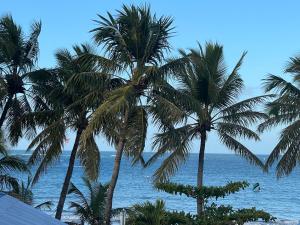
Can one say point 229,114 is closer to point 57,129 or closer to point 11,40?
point 57,129

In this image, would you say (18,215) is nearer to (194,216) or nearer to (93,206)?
(194,216)

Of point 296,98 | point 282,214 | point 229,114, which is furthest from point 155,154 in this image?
point 282,214

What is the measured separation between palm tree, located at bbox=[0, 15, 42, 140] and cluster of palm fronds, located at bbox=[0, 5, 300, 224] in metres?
0.03

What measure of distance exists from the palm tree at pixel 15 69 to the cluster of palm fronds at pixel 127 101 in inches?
1.3

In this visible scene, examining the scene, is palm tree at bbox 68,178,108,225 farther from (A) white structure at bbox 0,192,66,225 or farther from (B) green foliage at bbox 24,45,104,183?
(A) white structure at bbox 0,192,66,225

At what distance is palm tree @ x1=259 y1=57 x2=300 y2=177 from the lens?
19.7 meters

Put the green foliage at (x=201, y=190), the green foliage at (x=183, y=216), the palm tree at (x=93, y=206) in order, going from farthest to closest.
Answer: the palm tree at (x=93, y=206)
the green foliage at (x=201, y=190)
the green foliage at (x=183, y=216)

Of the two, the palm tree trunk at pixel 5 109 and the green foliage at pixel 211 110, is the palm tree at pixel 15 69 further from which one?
the green foliage at pixel 211 110

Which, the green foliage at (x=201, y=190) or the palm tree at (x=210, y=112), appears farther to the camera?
the palm tree at (x=210, y=112)

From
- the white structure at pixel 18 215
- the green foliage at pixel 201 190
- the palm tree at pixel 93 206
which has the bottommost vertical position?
the palm tree at pixel 93 206

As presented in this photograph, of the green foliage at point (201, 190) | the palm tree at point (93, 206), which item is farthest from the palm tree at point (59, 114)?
the green foliage at point (201, 190)

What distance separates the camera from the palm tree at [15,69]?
17.1 m

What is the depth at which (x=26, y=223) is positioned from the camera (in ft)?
16.6

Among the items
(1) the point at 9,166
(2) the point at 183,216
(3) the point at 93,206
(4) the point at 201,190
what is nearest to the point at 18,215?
(2) the point at 183,216
